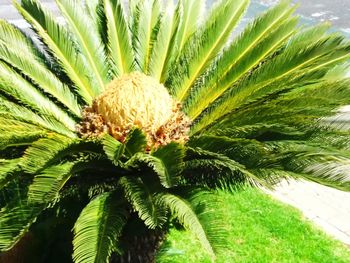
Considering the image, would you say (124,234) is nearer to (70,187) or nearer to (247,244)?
(70,187)

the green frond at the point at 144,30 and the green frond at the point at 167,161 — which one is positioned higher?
the green frond at the point at 144,30

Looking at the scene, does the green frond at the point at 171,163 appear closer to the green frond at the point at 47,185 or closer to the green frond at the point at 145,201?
the green frond at the point at 145,201

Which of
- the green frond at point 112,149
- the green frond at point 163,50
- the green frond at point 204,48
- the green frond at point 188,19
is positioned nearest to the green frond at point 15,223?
the green frond at point 112,149

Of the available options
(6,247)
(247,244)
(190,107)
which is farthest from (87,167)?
(247,244)

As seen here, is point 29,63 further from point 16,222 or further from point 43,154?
point 16,222

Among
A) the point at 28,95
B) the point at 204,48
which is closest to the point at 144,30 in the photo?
the point at 204,48
